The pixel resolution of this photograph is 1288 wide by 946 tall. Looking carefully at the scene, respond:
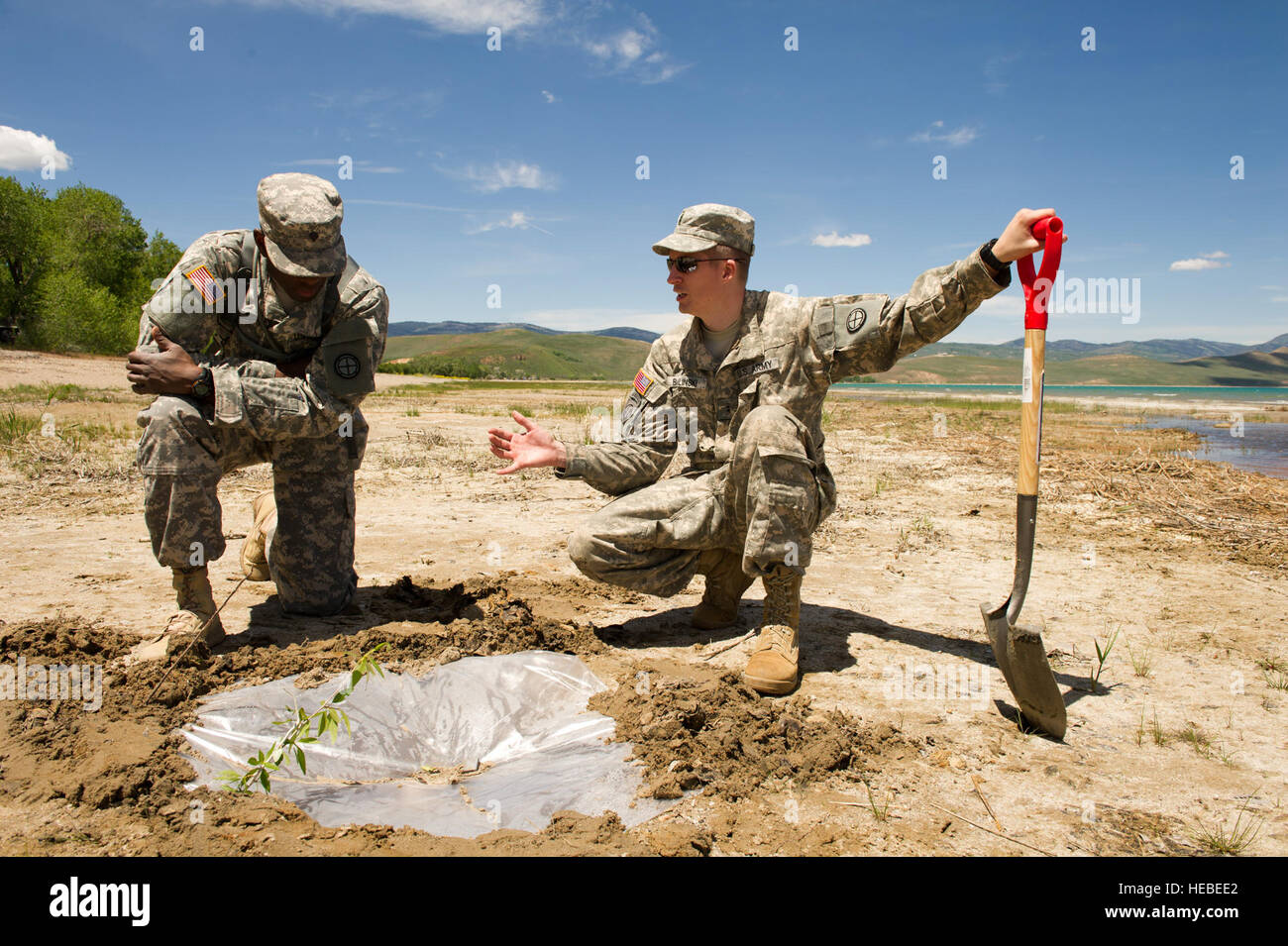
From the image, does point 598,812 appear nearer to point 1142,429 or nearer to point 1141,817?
point 1141,817

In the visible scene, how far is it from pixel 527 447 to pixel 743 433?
0.93 m

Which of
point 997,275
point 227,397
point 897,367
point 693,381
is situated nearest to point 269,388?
point 227,397

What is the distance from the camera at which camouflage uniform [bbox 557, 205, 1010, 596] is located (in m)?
3.20

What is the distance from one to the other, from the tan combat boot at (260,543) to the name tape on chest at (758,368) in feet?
8.18

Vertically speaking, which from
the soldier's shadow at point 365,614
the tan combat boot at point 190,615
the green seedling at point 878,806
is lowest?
the green seedling at point 878,806

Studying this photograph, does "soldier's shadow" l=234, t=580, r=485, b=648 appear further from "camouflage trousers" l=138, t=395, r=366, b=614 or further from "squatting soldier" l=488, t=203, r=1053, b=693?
"squatting soldier" l=488, t=203, r=1053, b=693

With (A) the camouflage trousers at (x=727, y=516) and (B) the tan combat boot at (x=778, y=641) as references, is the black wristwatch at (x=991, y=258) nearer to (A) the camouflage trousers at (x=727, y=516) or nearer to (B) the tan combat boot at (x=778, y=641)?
(A) the camouflage trousers at (x=727, y=516)

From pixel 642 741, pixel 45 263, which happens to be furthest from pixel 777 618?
pixel 45 263

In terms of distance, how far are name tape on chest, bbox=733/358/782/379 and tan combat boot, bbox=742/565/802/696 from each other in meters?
0.88

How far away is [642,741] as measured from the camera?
2426 mm

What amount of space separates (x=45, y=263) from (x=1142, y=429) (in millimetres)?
46991

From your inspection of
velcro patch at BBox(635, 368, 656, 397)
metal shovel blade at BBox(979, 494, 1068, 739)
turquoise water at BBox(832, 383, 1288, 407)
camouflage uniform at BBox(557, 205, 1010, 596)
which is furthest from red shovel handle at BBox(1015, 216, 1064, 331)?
turquoise water at BBox(832, 383, 1288, 407)

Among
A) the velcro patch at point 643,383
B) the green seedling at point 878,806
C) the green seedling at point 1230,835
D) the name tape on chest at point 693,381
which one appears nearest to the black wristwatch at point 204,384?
the velcro patch at point 643,383

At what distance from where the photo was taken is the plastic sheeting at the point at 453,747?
2.08 meters
